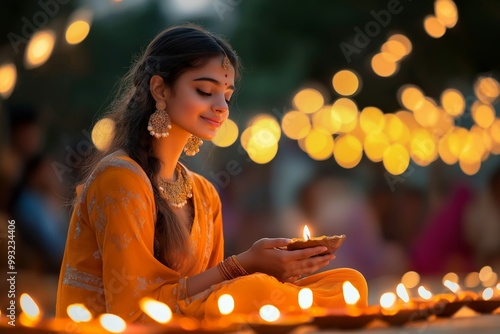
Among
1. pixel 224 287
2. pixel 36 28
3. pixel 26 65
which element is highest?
pixel 26 65

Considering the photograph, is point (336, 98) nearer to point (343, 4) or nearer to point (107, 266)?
point (343, 4)

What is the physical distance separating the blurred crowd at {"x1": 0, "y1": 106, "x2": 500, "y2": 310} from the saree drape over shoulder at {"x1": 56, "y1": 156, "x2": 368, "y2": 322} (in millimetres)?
3327

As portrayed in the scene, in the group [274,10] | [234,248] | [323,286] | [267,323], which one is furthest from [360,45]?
[267,323]

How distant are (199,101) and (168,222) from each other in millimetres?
479

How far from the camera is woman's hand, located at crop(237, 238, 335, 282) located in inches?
136

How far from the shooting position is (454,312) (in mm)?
3508

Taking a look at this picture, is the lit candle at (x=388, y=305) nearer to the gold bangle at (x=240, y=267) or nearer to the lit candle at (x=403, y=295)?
the lit candle at (x=403, y=295)

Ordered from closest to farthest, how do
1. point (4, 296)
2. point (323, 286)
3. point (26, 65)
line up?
1. point (323, 286)
2. point (4, 296)
3. point (26, 65)

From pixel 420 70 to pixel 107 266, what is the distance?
454 cm

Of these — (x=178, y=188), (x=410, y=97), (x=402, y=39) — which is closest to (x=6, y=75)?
(x=178, y=188)

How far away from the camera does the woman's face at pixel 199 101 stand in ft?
12.3

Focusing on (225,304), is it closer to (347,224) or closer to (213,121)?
(213,121)

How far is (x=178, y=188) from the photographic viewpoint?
3873 millimetres

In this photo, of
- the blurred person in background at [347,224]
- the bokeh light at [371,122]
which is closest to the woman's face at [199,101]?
the blurred person in background at [347,224]
